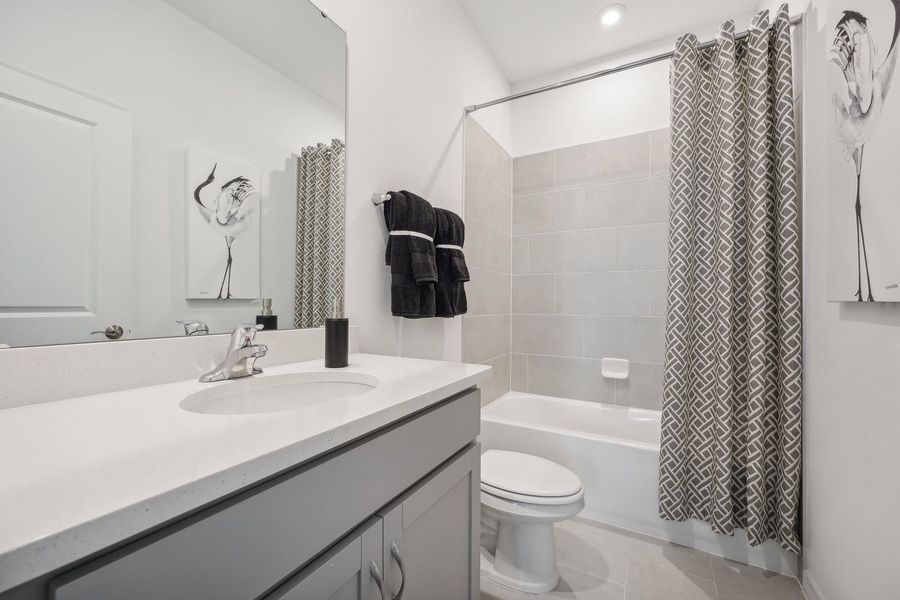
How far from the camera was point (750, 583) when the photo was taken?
1.49 metres

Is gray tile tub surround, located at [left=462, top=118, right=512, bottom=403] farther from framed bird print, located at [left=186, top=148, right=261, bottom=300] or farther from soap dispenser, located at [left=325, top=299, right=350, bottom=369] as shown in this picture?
framed bird print, located at [left=186, top=148, right=261, bottom=300]

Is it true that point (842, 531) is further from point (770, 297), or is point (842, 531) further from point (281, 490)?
point (281, 490)

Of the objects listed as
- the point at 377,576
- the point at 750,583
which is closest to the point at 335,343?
the point at 377,576

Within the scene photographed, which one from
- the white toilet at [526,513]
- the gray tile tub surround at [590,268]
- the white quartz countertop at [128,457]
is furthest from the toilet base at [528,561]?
the gray tile tub surround at [590,268]

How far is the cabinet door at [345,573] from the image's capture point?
0.53 metres

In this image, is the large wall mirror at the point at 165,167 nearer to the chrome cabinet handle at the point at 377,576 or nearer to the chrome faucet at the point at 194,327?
the chrome faucet at the point at 194,327

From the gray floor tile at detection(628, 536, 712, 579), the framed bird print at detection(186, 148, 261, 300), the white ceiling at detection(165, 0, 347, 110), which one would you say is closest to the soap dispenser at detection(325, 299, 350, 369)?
the framed bird print at detection(186, 148, 261, 300)

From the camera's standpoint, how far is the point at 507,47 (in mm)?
2371

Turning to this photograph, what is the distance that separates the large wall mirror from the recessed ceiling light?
5.06ft

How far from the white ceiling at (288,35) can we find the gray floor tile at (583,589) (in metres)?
1.88

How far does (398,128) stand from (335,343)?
979 mm

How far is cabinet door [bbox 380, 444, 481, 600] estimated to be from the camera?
2.33ft

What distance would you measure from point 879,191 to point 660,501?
4.48 ft

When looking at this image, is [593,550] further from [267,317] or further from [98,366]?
[98,366]
